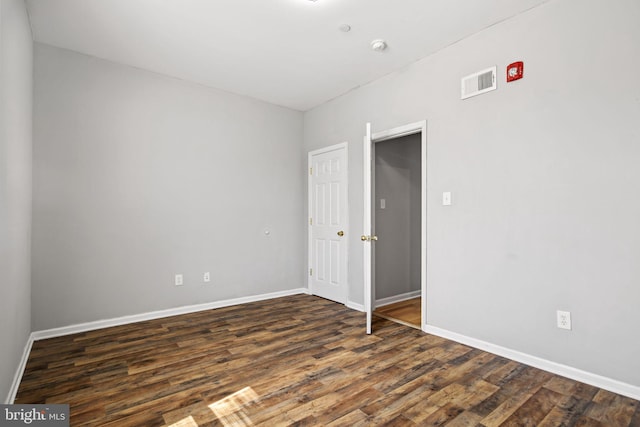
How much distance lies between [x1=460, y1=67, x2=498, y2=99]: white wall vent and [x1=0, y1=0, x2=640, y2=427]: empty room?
3 cm

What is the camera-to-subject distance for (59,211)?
3.17 metres

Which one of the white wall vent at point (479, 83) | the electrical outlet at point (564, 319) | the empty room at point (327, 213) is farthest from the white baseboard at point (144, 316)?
the white wall vent at point (479, 83)

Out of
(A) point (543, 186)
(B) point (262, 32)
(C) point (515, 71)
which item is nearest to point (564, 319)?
(A) point (543, 186)

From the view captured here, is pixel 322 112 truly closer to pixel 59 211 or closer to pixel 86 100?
pixel 86 100

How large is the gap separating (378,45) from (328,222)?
7.66 ft

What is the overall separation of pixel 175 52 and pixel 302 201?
2573 millimetres

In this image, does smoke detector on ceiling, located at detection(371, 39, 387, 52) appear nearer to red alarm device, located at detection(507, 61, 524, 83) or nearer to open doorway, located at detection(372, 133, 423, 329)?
red alarm device, located at detection(507, 61, 524, 83)

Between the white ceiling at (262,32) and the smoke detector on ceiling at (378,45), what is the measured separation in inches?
1.8

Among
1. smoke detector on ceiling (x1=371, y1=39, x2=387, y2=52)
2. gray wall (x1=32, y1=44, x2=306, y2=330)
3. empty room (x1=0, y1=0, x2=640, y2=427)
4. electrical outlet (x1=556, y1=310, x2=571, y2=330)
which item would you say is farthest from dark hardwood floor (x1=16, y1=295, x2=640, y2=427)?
smoke detector on ceiling (x1=371, y1=39, x2=387, y2=52)

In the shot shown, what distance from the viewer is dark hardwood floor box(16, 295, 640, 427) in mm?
1874

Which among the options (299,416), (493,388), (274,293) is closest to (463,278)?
(493,388)

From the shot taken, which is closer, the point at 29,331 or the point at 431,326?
the point at 29,331
